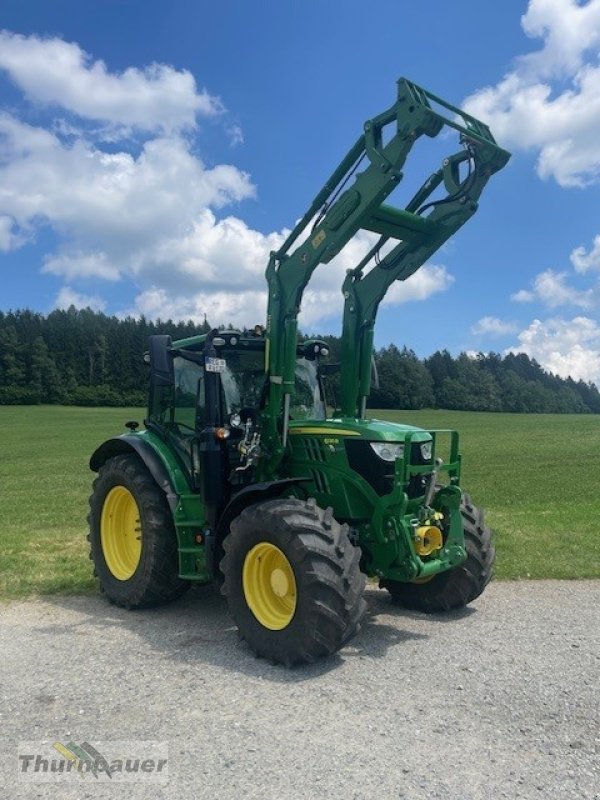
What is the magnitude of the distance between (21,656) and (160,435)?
2818 millimetres

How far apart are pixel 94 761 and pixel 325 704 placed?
1555 mm

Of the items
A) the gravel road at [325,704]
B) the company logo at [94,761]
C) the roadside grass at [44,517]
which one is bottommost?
the roadside grass at [44,517]

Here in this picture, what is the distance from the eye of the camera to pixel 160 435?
773cm

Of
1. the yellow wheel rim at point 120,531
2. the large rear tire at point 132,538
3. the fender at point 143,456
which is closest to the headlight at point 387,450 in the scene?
the fender at point 143,456

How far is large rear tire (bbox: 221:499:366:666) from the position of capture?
5.22 meters

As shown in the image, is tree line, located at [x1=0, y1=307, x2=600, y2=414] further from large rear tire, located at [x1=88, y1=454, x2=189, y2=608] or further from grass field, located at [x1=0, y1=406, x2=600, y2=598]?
large rear tire, located at [x1=88, y1=454, x2=189, y2=608]

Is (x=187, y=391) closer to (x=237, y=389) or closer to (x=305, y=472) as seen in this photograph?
(x=237, y=389)

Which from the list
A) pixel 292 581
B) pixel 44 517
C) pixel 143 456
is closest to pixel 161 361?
pixel 143 456

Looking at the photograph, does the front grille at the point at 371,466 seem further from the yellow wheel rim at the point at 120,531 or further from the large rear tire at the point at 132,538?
the yellow wheel rim at the point at 120,531

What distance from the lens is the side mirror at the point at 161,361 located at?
624cm

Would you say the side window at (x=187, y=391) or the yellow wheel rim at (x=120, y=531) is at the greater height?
the side window at (x=187, y=391)

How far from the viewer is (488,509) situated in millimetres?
14047

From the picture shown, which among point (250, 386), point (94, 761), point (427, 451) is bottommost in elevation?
point (94, 761)

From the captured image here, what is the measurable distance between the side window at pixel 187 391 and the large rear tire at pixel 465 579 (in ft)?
9.57
